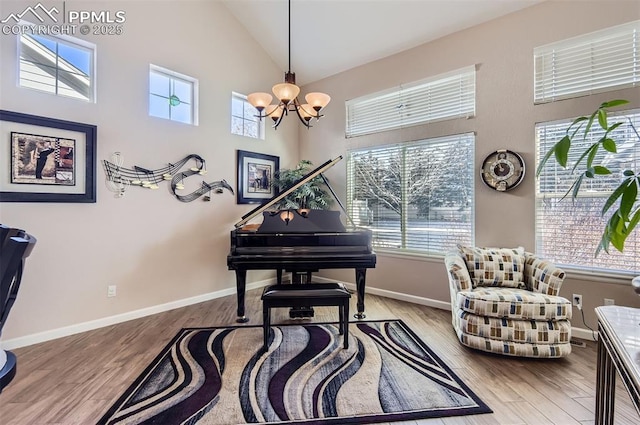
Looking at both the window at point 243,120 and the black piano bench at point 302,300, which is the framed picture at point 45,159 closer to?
the window at point 243,120

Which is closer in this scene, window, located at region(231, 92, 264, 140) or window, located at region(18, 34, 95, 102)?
window, located at region(18, 34, 95, 102)

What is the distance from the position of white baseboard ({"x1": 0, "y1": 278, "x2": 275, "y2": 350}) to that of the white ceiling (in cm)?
404

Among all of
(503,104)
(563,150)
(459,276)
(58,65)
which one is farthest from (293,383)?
(58,65)

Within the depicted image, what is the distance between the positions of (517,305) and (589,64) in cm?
263

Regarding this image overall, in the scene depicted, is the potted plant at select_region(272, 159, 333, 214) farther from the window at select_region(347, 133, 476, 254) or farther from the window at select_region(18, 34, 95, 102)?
the window at select_region(18, 34, 95, 102)

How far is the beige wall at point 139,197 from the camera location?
10.1 feet

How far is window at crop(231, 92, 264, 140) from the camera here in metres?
4.86

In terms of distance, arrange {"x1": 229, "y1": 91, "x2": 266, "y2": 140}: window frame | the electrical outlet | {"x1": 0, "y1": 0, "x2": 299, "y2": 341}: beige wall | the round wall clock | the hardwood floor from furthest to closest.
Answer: {"x1": 229, "y1": 91, "x2": 266, "y2": 140}: window frame
the round wall clock
the electrical outlet
{"x1": 0, "y1": 0, "x2": 299, "y2": 341}: beige wall
the hardwood floor

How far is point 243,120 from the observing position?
502 centimetres

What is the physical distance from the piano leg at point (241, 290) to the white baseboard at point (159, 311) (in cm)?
108

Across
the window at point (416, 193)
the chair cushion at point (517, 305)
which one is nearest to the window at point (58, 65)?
the window at point (416, 193)

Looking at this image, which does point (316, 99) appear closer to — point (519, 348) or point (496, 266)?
point (496, 266)

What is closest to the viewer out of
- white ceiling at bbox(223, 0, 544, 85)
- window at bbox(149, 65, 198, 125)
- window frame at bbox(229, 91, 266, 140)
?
white ceiling at bbox(223, 0, 544, 85)

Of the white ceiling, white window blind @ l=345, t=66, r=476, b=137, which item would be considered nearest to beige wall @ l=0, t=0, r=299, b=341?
the white ceiling
